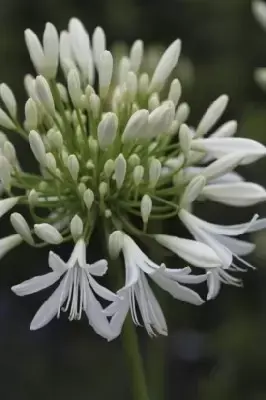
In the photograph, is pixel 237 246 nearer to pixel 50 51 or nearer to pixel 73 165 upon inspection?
pixel 73 165

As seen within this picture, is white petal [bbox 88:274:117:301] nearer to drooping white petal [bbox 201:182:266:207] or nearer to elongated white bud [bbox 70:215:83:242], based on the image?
elongated white bud [bbox 70:215:83:242]

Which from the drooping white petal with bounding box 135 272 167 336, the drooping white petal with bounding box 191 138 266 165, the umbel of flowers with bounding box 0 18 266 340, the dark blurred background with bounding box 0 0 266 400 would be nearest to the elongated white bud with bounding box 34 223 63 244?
the umbel of flowers with bounding box 0 18 266 340

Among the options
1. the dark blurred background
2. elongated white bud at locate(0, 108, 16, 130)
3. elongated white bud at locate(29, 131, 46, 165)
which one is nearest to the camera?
elongated white bud at locate(29, 131, 46, 165)

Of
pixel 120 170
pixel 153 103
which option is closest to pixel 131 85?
pixel 153 103

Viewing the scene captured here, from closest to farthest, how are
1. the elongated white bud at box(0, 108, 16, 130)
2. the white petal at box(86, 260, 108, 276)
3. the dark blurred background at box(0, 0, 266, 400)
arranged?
the white petal at box(86, 260, 108, 276)
the elongated white bud at box(0, 108, 16, 130)
the dark blurred background at box(0, 0, 266, 400)

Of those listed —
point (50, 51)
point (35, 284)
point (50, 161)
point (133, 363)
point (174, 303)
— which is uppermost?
point (50, 51)

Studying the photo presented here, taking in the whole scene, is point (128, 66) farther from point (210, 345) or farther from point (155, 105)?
point (210, 345)

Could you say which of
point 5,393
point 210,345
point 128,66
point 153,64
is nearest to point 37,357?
point 5,393
